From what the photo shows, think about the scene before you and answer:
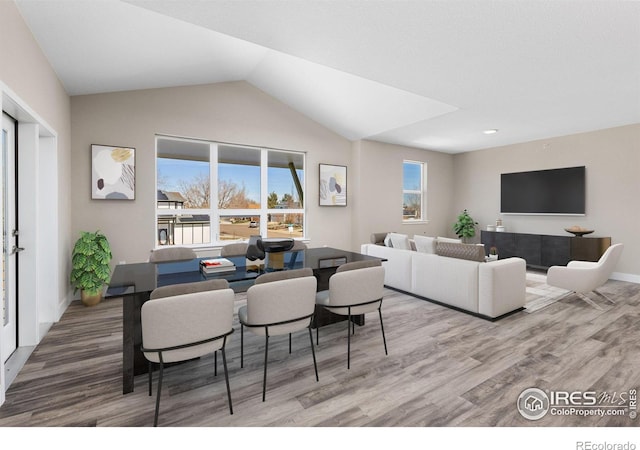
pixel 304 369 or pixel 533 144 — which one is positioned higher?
pixel 533 144

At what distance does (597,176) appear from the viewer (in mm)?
5711

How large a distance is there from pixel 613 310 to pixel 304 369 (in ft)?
12.9

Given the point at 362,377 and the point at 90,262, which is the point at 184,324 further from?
the point at 90,262

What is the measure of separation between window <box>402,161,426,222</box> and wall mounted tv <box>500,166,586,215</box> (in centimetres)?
171

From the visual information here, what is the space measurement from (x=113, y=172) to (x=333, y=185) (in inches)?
146

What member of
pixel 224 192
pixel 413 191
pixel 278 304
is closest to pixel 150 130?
pixel 224 192

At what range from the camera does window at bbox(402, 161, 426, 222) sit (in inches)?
293

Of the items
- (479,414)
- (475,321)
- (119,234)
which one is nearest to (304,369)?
(479,414)

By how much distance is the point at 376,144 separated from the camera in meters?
6.72

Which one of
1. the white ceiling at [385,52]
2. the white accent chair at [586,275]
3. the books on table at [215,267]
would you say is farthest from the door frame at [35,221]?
the white accent chair at [586,275]

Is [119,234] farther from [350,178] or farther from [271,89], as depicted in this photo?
[350,178]

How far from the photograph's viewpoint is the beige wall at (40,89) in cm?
220

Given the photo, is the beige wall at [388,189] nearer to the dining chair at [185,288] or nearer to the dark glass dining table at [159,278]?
the dark glass dining table at [159,278]

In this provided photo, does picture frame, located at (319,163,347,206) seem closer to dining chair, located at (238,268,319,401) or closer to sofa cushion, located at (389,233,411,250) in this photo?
sofa cushion, located at (389,233,411,250)
